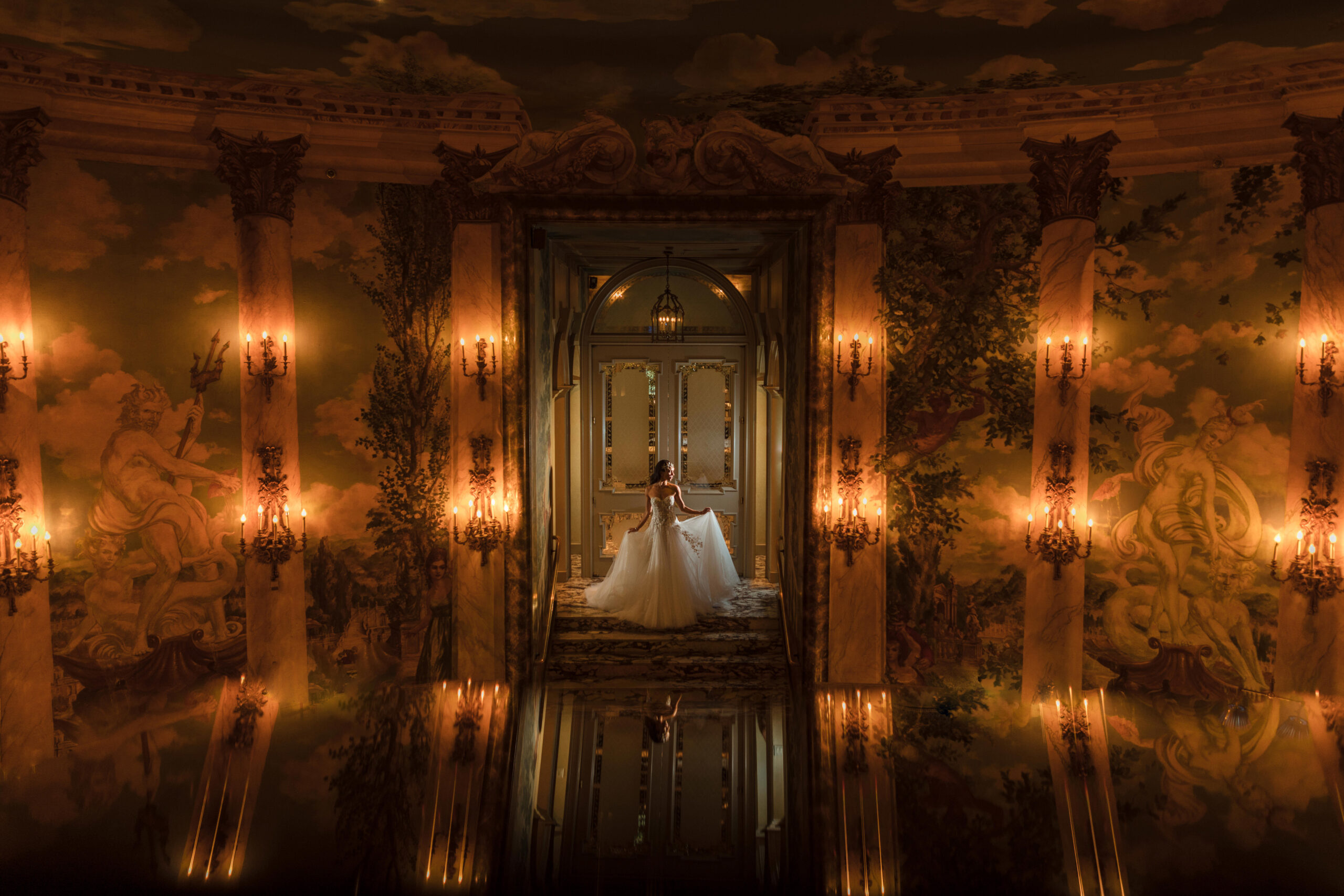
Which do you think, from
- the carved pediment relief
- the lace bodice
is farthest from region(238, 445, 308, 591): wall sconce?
the lace bodice

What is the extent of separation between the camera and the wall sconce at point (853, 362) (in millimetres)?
6984

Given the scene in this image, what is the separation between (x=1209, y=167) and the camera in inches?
254

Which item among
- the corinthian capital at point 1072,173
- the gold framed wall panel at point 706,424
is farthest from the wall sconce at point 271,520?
the corinthian capital at point 1072,173

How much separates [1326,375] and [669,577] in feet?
20.3

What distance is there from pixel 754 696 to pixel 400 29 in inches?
214

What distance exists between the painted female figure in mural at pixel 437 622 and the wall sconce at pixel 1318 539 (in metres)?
7.49

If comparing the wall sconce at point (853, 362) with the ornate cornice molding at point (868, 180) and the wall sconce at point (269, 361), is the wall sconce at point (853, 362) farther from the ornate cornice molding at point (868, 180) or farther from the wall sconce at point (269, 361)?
the wall sconce at point (269, 361)

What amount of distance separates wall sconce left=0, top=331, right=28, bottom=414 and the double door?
597 cm

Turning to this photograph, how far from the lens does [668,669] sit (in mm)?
7570

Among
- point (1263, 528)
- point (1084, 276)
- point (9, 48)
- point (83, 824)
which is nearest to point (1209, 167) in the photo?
point (1084, 276)

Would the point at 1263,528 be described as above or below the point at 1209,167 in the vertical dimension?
below

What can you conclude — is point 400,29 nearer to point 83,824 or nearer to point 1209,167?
point 83,824

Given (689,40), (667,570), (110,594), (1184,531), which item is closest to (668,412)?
(667,570)

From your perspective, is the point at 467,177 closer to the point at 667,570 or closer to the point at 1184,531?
the point at 667,570
